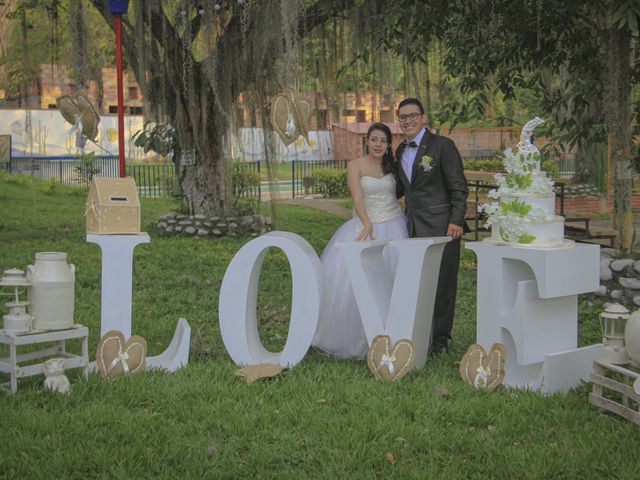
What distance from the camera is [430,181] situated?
4855 millimetres

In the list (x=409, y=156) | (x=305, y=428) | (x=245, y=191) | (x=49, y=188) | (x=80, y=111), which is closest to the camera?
(x=305, y=428)

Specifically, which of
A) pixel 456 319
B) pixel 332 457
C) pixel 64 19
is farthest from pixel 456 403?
→ pixel 64 19

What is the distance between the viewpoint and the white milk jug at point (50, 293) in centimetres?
396

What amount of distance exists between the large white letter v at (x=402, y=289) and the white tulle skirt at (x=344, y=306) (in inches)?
14.9

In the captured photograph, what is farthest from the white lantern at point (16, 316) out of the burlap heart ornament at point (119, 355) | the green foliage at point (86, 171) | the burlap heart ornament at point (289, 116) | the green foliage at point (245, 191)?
the green foliage at point (86, 171)

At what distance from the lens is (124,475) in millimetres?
3020

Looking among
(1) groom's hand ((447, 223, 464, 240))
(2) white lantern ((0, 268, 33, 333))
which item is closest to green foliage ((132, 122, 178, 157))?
(1) groom's hand ((447, 223, 464, 240))

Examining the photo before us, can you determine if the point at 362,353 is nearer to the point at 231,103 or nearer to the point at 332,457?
the point at 332,457

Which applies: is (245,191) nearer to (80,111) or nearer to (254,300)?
(80,111)

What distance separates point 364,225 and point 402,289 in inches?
28.2

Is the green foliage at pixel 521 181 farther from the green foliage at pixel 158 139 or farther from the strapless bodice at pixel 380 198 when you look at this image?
the green foliage at pixel 158 139

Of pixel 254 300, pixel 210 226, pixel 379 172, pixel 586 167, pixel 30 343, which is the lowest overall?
pixel 30 343

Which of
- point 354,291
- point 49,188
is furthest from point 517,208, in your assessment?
point 49,188

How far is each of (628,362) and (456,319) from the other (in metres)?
2.39
